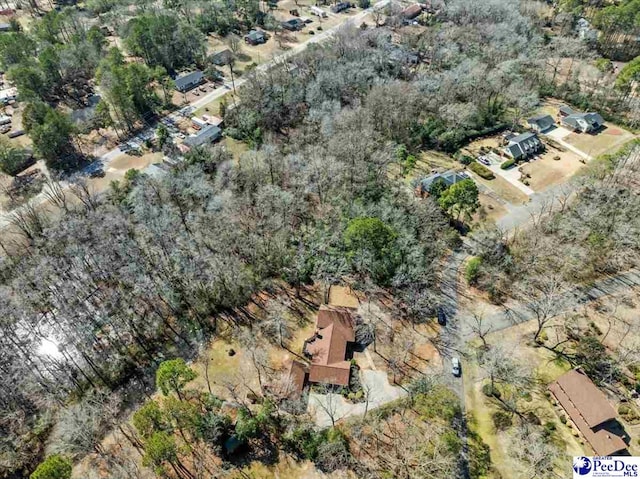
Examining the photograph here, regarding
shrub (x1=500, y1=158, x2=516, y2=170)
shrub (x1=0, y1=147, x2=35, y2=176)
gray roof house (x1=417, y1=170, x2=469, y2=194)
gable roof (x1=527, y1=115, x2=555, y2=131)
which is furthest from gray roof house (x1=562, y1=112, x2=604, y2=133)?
shrub (x1=0, y1=147, x2=35, y2=176)

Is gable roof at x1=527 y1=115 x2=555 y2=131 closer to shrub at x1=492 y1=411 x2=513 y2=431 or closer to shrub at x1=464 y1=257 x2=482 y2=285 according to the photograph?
shrub at x1=464 y1=257 x2=482 y2=285

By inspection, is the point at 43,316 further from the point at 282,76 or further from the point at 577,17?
the point at 577,17

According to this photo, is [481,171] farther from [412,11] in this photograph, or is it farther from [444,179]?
[412,11]

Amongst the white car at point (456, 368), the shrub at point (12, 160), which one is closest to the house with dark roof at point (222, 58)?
the shrub at point (12, 160)

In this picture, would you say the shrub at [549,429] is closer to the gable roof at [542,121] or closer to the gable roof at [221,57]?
the gable roof at [542,121]

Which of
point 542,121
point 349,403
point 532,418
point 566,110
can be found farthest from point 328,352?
point 566,110

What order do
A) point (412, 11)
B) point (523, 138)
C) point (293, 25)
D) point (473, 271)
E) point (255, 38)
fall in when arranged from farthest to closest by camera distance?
point (412, 11)
point (293, 25)
point (255, 38)
point (523, 138)
point (473, 271)

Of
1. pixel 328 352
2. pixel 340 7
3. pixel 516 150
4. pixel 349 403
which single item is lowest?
pixel 349 403
